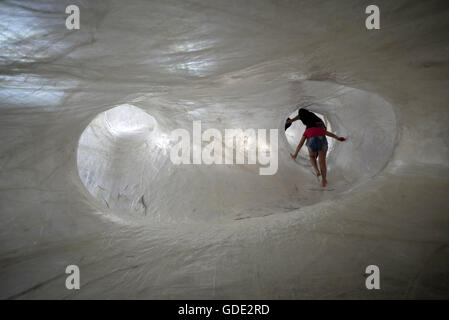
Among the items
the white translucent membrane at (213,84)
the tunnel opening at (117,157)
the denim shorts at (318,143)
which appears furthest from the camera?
the tunnel opening at (117,157)

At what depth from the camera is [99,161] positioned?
18.0 ft

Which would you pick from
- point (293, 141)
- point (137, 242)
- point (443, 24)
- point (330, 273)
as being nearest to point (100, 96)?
point (137, 242)

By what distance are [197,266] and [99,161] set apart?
4.96 metres

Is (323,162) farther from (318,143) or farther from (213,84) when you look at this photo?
(213,84)

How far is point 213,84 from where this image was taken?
2480mm

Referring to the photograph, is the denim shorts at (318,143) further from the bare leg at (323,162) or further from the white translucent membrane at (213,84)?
the white translucent membrane at (213,84)

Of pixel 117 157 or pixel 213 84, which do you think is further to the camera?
pixel 117 157

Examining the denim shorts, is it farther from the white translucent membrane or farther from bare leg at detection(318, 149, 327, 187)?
the white translucent membrane

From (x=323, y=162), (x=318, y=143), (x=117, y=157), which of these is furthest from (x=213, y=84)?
(x=117, y=157)

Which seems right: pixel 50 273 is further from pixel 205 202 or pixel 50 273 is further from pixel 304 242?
pixel 205 202

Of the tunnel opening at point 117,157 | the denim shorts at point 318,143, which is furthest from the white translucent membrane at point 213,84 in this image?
the tunnel opening at point 117,157

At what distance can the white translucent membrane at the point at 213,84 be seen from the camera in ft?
4.16

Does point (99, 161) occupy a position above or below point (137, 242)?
above
